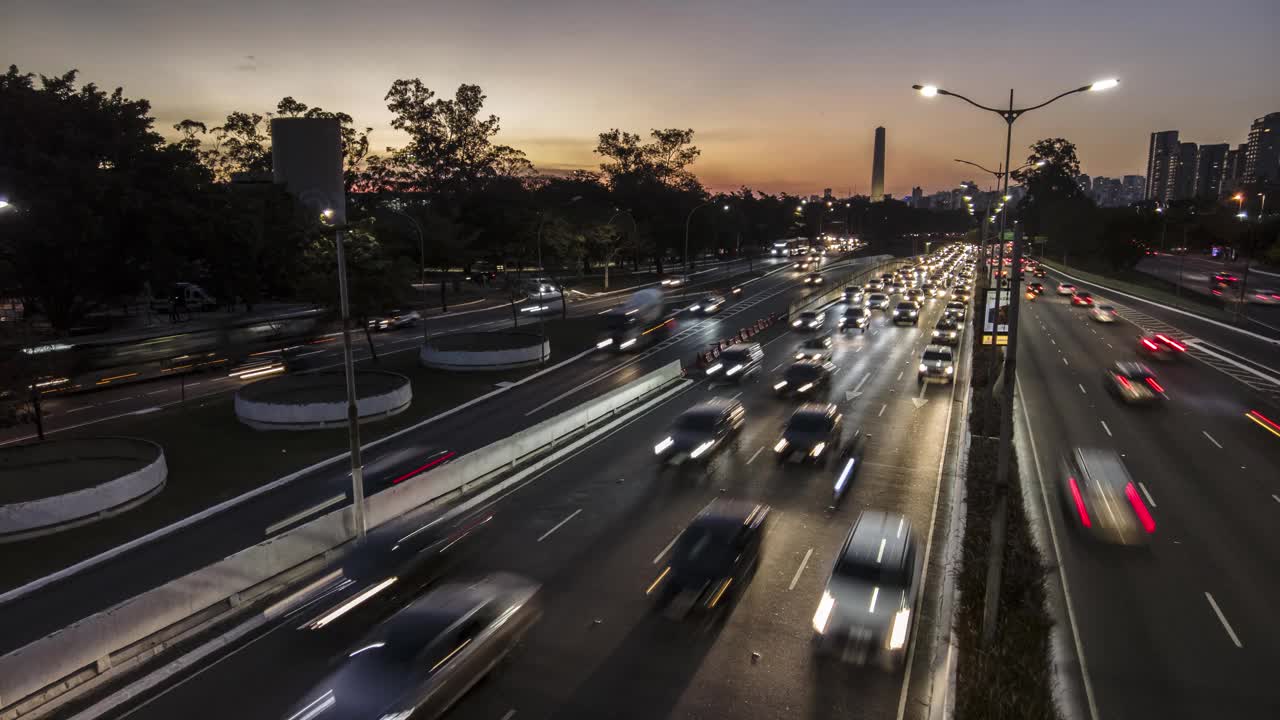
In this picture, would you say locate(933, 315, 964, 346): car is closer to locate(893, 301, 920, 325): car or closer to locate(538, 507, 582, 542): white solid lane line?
locate(893, 301, 920, 325): car

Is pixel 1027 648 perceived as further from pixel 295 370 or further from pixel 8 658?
pixel 295 370

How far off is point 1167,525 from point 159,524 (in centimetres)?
2761

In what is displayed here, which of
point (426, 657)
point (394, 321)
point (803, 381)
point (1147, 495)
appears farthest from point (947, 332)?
point (426, 657)

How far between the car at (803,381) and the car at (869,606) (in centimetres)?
1953

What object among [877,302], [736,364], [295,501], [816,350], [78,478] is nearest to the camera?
[78,478]

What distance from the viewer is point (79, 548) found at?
1803 cm

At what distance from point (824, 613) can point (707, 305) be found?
53.6m

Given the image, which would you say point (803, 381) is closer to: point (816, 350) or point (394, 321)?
point (816, 350)

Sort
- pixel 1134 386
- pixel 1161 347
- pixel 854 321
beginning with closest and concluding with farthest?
1. pixel 1134 386
2. pixel 1161 347
3. pixel 854 321

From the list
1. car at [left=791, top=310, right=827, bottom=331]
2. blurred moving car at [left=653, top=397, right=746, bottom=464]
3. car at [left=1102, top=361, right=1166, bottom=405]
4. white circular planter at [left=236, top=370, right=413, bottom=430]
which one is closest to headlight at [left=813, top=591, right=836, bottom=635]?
blurred moving car at [left=653, top=397, right=746, bottom=464]

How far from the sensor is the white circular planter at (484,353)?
4003cm

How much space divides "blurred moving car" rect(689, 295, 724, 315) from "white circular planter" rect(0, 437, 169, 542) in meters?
47.5

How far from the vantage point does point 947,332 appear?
1818 inches

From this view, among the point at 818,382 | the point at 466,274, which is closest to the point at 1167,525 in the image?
the point at 818,382
